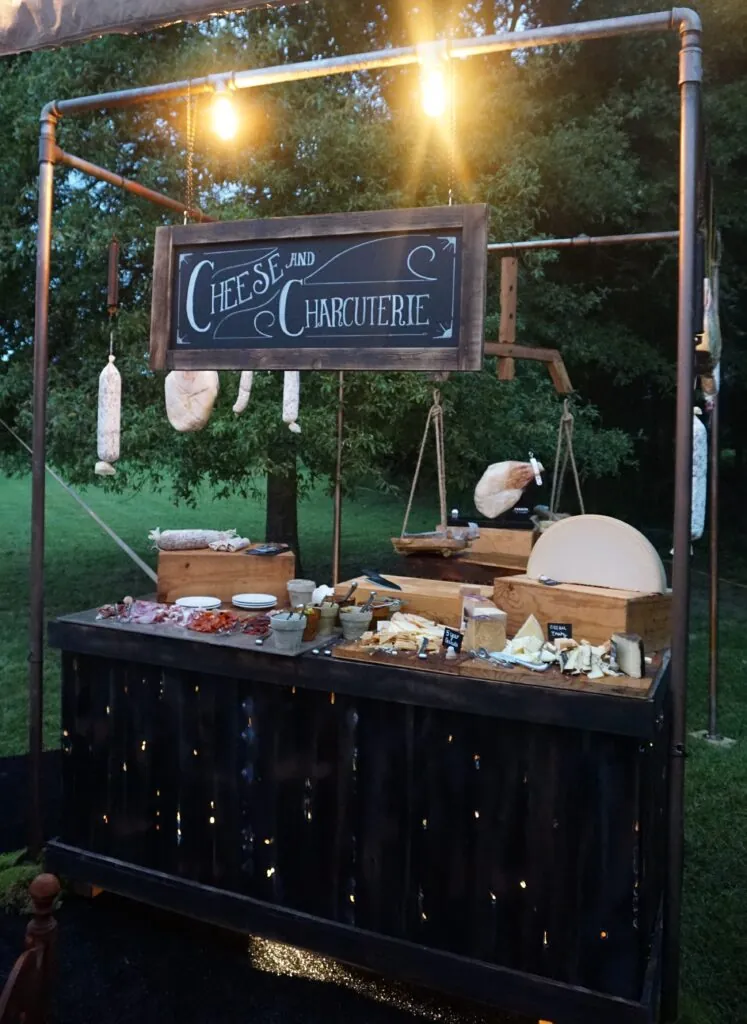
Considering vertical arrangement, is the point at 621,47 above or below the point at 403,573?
above

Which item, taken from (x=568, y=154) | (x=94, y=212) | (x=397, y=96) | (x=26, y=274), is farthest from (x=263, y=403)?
(x=568, y=154)

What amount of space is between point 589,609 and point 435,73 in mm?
2070

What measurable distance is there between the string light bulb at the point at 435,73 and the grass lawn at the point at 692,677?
3464 millimetres

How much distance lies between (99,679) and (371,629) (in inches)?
47.0

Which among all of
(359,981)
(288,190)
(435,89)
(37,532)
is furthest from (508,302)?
(288,190)

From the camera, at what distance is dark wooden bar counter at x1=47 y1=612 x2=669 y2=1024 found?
2.87 metres

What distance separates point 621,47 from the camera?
1169cm

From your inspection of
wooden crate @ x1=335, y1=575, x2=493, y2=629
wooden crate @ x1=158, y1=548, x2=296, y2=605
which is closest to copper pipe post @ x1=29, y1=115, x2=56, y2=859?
wooden crate @ x1=158, y1=548, x2=296, y2=605

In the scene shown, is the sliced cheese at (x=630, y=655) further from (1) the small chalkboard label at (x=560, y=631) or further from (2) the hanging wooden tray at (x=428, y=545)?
(2) the hanging wooden tray at (x=428, y=545)

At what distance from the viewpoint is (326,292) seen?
319 centimetres

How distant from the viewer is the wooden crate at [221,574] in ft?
13.1

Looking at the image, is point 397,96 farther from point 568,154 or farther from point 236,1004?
point 236,1004

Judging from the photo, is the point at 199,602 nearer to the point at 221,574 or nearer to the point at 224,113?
the point at 221,574

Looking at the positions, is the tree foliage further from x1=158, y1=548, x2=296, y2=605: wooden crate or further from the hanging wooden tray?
x1=158, y1=548, x2=296, y2=605: wooden crate
